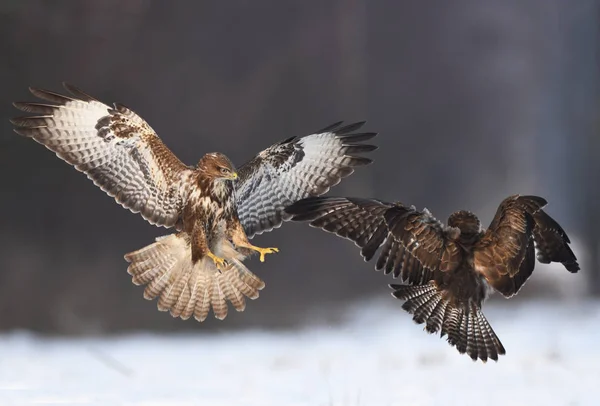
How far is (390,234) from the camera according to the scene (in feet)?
7.30

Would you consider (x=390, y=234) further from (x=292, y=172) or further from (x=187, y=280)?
(x=187, y=280)

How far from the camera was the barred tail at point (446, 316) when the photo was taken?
220 cm

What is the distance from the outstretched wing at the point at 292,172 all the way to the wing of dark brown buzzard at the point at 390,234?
0.65 ft

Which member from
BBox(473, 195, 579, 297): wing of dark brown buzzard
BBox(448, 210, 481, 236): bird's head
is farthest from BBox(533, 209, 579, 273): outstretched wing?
BBox(448, 210, 481, 236): bird's head

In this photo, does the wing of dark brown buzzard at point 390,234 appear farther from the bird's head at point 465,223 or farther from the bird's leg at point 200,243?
the bird's leg at point 200,243

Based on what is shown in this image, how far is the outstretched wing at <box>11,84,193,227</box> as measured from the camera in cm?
237

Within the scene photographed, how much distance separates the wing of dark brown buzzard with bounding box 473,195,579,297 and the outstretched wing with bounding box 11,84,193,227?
905 mm

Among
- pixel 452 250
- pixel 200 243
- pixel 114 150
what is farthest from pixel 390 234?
pixel 114 150

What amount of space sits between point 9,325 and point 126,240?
0.90 metres

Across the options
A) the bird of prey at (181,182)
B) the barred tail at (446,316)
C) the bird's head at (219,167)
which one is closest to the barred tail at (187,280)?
the bird of prey at (181,182)

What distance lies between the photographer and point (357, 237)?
87.9 inches

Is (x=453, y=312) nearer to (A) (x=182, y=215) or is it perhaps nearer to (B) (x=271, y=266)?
(A) (x=182, y=215)

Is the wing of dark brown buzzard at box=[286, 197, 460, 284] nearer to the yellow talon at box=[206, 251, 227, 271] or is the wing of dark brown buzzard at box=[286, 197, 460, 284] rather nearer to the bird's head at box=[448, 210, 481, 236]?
the bird's head at box=[448, 210, 481, 236]

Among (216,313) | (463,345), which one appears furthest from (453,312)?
(216,313)
